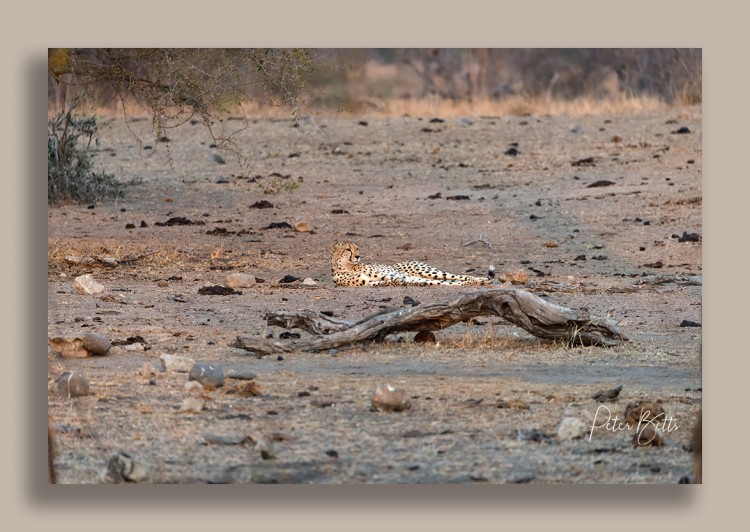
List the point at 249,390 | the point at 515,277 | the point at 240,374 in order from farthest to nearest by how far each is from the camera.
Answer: the point at 515,277
the point at 240,374
the point at 249,390

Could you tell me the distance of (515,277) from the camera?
10.1 m

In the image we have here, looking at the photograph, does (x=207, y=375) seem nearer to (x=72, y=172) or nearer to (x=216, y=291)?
(x=216, y=291)

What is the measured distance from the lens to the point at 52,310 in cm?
880

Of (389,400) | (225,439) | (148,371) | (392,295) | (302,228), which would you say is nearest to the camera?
(225,439)

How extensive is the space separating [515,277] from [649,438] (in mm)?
3641

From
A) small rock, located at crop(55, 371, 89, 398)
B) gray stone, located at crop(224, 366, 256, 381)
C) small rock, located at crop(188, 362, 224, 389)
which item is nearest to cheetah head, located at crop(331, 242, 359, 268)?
gray stone, located at crop(224, 366, 256, 381)

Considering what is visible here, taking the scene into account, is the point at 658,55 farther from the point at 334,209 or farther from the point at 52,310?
the point at 52,310

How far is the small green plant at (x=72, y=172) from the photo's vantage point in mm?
12172

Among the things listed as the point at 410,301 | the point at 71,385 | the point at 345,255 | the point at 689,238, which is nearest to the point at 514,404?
the point at 71,385

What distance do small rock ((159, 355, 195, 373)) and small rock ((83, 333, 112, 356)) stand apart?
0.49 m

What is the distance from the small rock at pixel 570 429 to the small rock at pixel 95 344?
8.63ft

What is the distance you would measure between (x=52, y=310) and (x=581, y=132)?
276 inches

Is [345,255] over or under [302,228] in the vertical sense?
under

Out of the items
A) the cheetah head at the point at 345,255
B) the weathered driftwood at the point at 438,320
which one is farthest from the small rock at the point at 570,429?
the cheetah head at the point at 345,255
